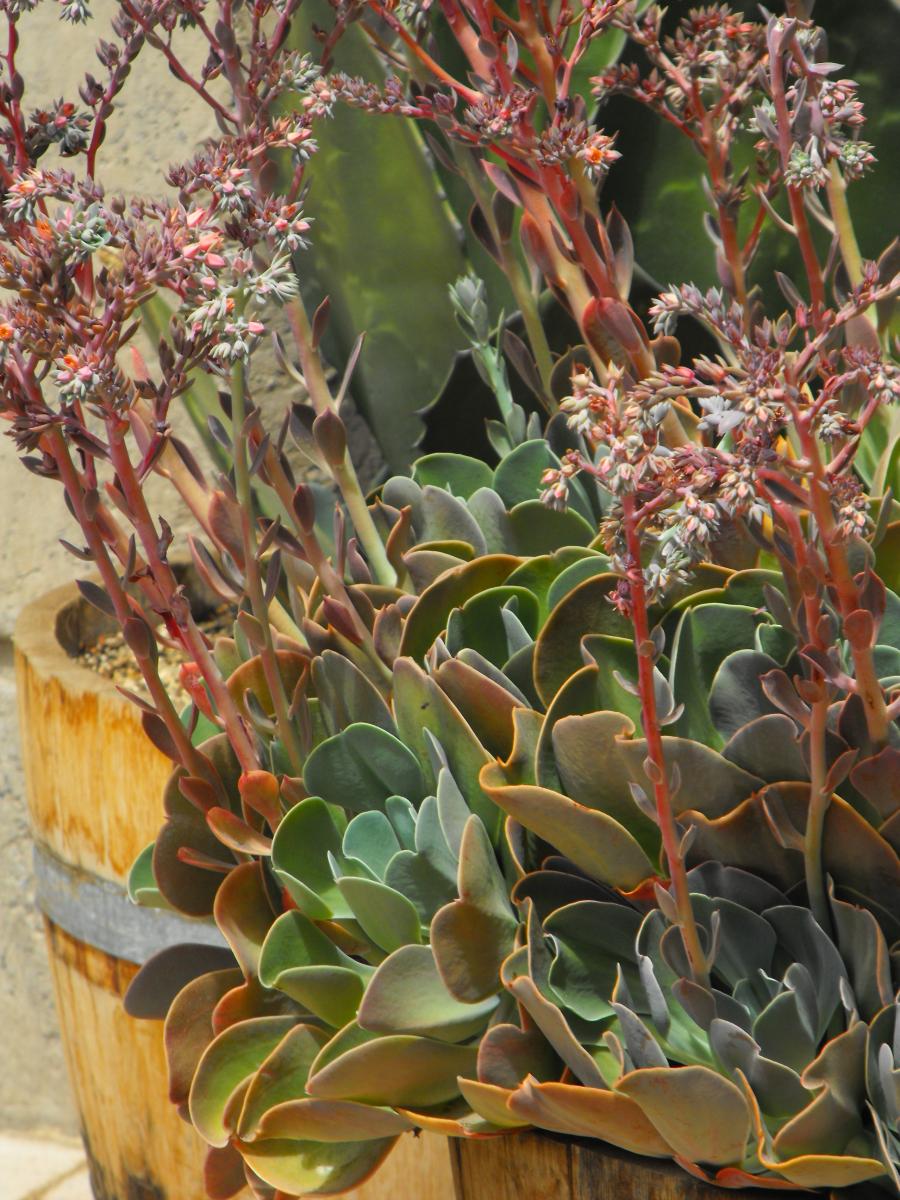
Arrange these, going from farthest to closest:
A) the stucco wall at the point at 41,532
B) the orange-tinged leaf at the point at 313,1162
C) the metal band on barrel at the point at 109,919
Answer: the stucco wall at the point at 41,532, the metal band on barrel at the point at 109,919, the orange-tinged leaf at the point at 313,1162

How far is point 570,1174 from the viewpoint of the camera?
1.64ft

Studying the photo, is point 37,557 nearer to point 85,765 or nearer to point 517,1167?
point 85,765

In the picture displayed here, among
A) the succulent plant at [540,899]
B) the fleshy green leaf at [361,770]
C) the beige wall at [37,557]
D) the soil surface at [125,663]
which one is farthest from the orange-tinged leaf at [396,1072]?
the beige wall at [37,557]

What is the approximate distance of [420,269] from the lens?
0.90 metres

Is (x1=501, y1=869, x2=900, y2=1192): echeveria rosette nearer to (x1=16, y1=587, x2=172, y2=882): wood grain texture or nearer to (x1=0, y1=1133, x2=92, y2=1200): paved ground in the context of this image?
(x1=16, y1=587, x2=172, y2=882): wood grain texture

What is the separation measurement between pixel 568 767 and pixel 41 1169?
111 centimetres

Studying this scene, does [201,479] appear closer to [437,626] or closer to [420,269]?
[437,626]

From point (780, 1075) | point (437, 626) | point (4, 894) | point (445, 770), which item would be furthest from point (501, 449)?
point (4, 894)

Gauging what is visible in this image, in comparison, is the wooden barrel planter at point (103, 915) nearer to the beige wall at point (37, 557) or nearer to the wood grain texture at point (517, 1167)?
the wood grain texture at point (517, 1167)

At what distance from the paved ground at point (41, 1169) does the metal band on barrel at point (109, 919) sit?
0.61 m

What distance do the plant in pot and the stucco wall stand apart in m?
0.60

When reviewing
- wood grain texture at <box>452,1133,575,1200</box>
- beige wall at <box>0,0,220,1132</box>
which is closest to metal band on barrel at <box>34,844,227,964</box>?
wood grain texture at <box>452,1133,575,1200</box>

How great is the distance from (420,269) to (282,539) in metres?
0.36

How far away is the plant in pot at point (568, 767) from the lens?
1.37 ft
